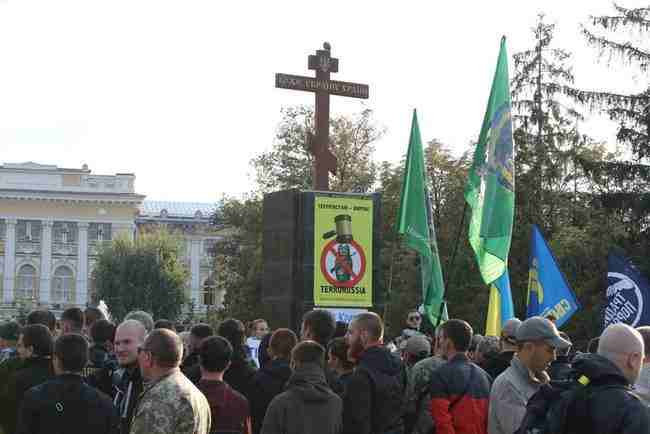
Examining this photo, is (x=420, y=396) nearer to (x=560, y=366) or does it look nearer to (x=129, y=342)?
(x=560, y=366)

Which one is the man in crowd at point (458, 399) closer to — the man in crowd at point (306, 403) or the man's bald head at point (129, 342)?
the man in crowd at point (306, 403)

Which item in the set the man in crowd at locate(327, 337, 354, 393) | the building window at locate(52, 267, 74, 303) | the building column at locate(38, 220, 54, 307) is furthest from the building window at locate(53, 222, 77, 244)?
the man in crowd at locate(327, 337, 354, 393)

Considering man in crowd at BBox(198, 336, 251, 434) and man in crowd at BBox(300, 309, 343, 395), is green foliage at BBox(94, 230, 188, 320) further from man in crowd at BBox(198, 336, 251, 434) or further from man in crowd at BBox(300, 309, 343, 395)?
man in crowd at BBox(198, 336, 251, 434)

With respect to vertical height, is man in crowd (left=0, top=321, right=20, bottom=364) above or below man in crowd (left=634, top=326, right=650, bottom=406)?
above

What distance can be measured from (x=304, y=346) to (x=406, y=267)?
31.6 meters

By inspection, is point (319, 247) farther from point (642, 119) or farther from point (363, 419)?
point (642, 119)

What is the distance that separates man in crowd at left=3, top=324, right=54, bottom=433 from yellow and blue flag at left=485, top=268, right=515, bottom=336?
728 centimetres

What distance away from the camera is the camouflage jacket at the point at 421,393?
27.2 feet

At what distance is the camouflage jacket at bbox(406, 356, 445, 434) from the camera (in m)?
8.29

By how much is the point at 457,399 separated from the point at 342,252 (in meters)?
8.96

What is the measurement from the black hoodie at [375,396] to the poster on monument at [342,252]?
28.1ft

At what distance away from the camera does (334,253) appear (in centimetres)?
1688

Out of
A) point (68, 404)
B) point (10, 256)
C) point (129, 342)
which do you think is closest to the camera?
point (68, 404)

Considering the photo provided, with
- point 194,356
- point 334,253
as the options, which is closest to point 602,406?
point 194,356
